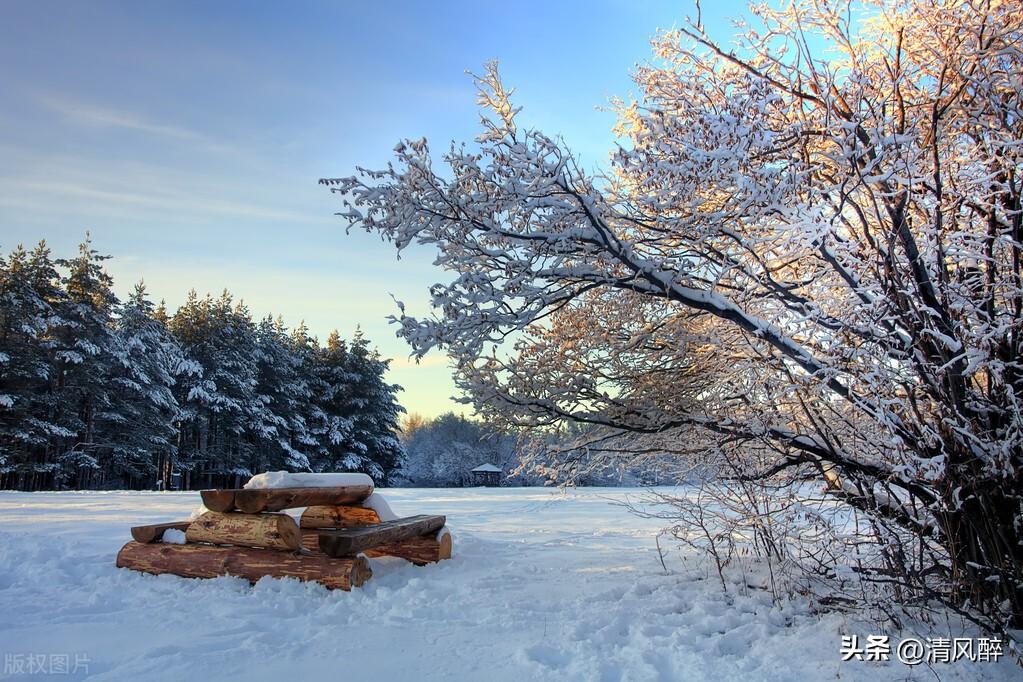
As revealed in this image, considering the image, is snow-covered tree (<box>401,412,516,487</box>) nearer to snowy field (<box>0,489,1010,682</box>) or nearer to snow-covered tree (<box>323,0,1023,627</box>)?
snowy field (<box>0,489,1010,682</box>)

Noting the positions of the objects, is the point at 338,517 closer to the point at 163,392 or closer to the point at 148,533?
the point at 148,533

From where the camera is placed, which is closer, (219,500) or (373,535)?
(373,535)

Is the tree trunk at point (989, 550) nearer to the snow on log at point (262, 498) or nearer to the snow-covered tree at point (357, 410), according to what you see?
the snow on log at point (262, 498)

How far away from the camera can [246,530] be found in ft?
20.4

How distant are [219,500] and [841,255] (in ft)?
20.0

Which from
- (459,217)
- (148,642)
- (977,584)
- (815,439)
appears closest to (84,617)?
(148,642)

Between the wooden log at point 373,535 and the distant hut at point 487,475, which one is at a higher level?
the wooden log at point 373,535

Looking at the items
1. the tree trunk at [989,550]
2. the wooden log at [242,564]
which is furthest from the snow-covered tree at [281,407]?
the tree trunk at [989,550]

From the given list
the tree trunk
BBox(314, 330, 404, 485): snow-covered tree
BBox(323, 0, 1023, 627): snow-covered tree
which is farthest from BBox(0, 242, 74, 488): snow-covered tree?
the tree trunk

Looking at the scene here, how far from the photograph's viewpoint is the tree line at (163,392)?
2767 centimetres

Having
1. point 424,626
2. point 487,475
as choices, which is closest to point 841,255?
point 424,626

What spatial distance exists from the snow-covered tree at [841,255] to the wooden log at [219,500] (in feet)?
9.94

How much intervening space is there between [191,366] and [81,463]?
6924mm

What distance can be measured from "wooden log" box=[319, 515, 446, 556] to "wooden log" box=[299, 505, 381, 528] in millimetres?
601
